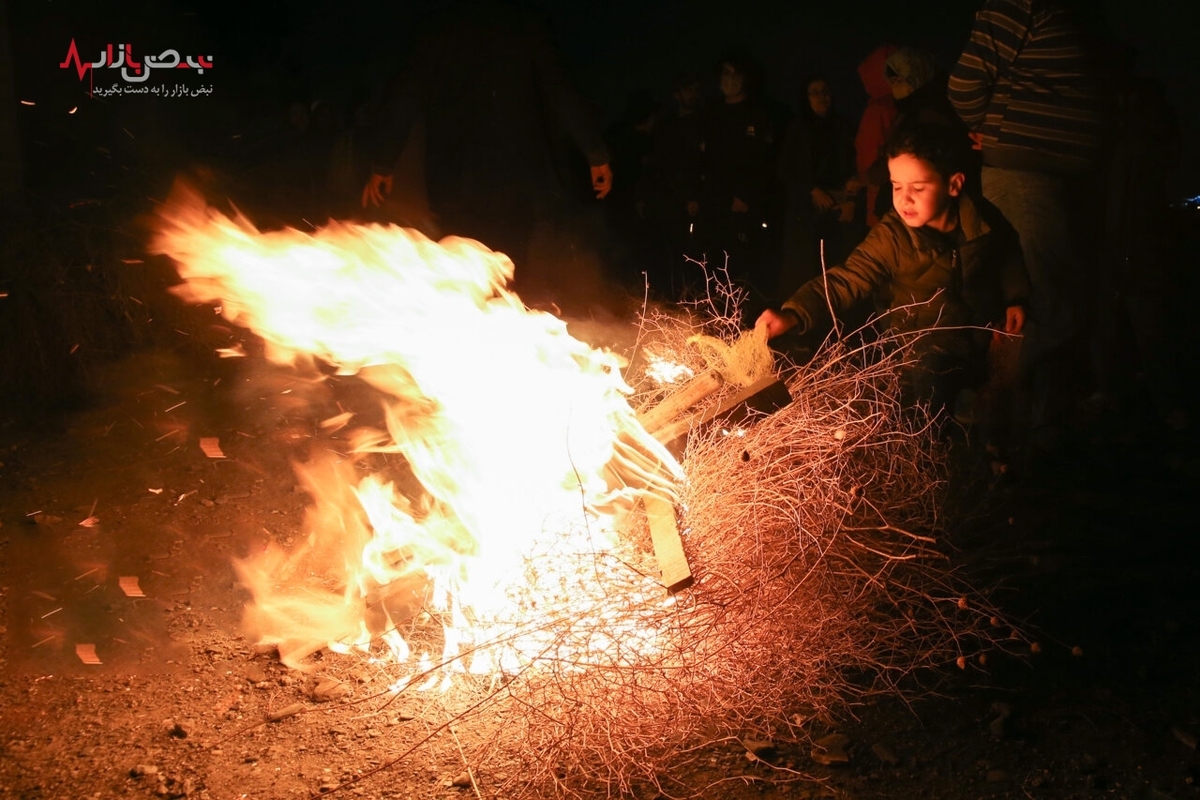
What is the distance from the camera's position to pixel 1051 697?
3.14 m

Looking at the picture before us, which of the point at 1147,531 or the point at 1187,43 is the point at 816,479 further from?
the point at 1187,43

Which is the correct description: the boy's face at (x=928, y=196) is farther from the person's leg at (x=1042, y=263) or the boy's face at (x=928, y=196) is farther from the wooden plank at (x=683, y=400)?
the wooden plank at (x=683, y=400)

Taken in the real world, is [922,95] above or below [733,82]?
below

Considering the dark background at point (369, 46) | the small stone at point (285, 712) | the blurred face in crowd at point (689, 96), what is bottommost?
the small stone at point (285, 712)

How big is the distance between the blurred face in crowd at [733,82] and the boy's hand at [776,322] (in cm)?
246

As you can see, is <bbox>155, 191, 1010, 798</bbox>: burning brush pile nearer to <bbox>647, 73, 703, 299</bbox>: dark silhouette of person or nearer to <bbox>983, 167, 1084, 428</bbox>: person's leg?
<bbox>983, 167, 1084, 428</bbox>: person's leg

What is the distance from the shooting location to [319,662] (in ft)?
11.0

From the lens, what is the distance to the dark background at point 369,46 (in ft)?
17.6

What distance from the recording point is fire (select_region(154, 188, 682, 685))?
350 cm

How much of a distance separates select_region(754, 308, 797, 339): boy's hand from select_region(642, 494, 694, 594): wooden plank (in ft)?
4.59

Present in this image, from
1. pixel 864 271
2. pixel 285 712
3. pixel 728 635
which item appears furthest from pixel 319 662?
pixel 864 271

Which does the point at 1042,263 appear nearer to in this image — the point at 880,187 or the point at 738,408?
the point at 880,187

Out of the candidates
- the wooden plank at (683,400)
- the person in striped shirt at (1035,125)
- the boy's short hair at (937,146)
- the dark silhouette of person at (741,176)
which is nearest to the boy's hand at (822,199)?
the dark silhouette of person at (741,176)

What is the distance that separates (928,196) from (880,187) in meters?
0.75
